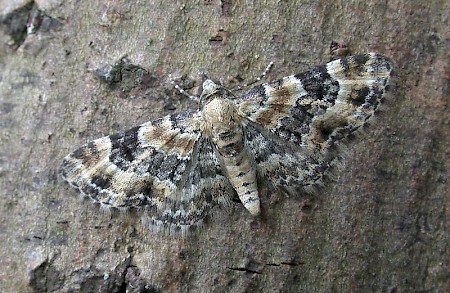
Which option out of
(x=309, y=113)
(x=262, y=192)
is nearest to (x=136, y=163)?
(x=262, y=192)

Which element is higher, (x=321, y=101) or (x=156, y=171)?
(x=321, y=101)

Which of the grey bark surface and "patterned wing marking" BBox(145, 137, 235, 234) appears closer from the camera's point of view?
the grey bark surface

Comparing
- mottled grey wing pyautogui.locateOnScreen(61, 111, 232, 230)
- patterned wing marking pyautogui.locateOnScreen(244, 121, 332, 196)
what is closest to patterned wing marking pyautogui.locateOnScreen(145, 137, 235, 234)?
mottled grey wing pyautogui.locateOnScreen(61, 111, 232, 230)

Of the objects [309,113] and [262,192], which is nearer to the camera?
[262,192]

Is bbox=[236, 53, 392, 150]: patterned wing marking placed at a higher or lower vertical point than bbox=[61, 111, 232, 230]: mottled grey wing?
higher

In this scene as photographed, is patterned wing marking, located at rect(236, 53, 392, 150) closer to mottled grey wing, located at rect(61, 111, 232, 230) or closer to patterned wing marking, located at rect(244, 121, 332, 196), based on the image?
patterned wing marking, located at rect(244, 121, 332, 196)

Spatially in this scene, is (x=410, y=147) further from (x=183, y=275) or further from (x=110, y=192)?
(x=110, y=192)

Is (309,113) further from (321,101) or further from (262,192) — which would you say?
(262,192)
